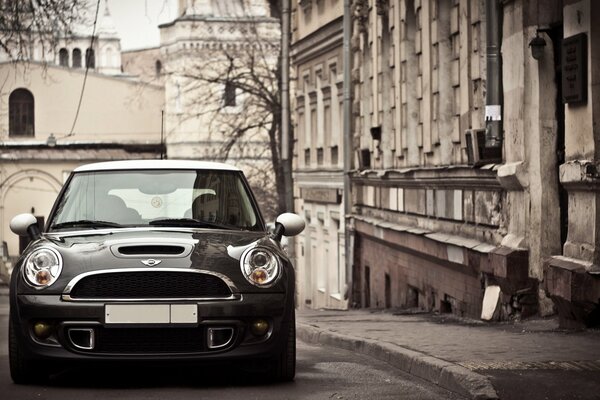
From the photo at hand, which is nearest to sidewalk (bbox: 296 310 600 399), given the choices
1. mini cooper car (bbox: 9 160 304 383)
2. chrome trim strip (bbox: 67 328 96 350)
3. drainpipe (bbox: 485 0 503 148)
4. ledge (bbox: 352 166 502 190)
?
mini cooper car (bbox: 9 160 304 383)

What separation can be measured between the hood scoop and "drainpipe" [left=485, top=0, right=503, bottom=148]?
Result: 697 cm

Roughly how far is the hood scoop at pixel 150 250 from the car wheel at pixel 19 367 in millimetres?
875

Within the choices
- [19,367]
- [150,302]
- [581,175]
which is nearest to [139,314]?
[150,302]

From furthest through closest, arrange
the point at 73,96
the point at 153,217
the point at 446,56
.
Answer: the point at 73,96 → the point at 446,56 → the point at 153,217

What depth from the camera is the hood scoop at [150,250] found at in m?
9.84

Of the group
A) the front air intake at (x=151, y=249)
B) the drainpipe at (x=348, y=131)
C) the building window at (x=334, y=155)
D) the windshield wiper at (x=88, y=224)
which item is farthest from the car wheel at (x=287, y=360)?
the building window at (x=334, y=155)

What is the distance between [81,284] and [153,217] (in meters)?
1.25

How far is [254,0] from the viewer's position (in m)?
91.2

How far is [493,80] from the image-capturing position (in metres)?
16.2

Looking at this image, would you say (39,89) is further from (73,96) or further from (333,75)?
(333,75)

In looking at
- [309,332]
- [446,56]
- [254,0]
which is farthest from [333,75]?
[254,0]

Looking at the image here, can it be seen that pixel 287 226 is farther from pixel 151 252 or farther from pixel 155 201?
pixel 151 252

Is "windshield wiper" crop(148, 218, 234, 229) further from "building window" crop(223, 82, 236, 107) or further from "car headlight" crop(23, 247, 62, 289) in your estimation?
"building window" crop(223, 82, 236, 107)

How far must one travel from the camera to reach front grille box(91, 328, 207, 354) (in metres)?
9.65
